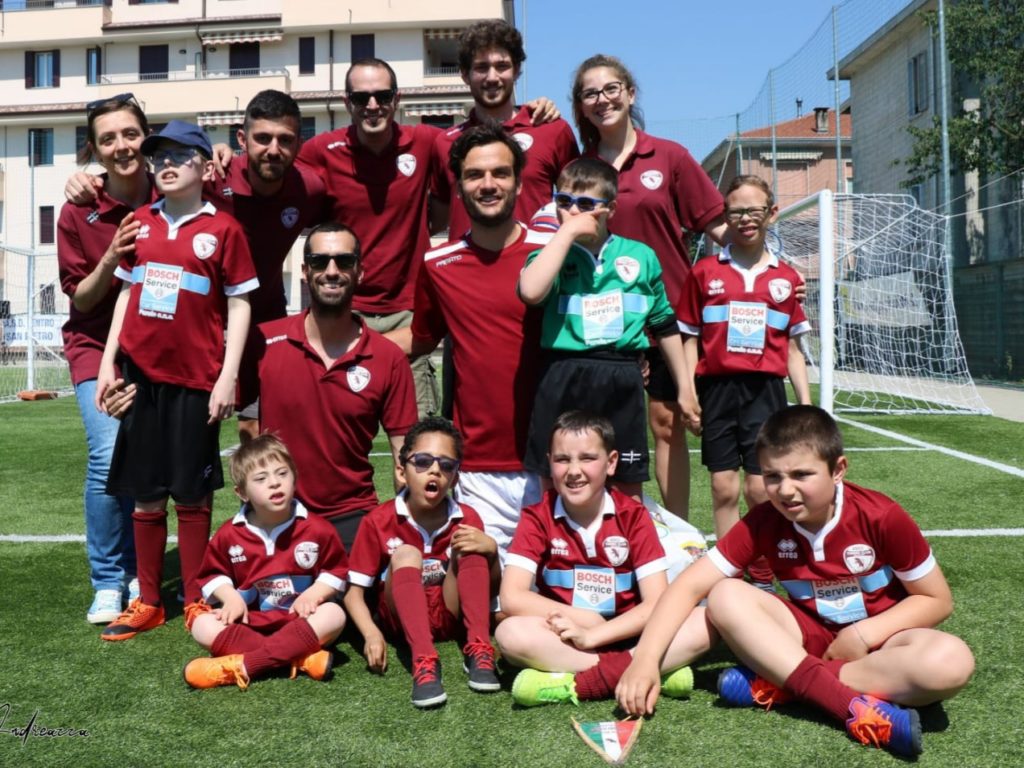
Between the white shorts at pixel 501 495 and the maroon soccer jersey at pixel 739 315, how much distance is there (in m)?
0.99

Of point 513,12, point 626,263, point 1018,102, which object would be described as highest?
point 513,12

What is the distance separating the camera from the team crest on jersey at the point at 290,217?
4.20 meters

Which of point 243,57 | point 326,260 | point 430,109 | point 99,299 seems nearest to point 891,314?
point 326,260

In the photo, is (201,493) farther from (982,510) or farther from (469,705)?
(982,510)

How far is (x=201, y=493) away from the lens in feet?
12.3

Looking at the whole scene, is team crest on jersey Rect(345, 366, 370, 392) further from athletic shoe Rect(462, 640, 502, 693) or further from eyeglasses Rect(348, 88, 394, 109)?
eyeglasses Rect(348, 88, 394, 109)

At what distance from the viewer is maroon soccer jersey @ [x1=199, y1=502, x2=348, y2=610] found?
3.40 m

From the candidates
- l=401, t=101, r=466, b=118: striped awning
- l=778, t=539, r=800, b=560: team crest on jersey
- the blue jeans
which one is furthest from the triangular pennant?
l=401, t=101, r=466, b=118: striped awning

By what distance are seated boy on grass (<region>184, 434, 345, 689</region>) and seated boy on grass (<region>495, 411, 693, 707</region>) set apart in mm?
643

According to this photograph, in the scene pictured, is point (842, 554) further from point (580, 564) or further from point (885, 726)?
point (580, 564)

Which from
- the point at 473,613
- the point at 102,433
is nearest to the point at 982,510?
the point at 473,613

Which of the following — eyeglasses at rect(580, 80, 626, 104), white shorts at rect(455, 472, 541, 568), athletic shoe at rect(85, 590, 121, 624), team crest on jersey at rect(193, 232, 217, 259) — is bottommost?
athletic shoe at rect(85, 590, 121, 624)

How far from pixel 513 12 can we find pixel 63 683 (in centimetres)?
3985

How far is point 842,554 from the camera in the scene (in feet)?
9.41
